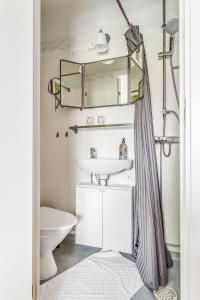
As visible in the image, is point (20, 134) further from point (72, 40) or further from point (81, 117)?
point (72, 40)

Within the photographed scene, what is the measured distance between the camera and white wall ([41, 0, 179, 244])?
2324 mm

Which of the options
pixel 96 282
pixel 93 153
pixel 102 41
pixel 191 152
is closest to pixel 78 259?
pixel 96 282

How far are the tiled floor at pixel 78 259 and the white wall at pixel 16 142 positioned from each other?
100 cm

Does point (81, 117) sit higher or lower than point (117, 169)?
higher

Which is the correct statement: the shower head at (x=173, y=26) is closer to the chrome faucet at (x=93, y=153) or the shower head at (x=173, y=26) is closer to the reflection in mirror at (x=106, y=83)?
the reflection in mirror at (x=106, y=83)

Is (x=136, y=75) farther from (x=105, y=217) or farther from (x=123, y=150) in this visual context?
(x=105, y=217)

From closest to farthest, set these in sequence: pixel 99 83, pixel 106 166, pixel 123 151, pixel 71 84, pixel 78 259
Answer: pixel 78 259 → pixel 106 166 → pixel 123 151 → pixel 99 83 → pixel 71 84

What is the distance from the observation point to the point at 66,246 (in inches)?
102

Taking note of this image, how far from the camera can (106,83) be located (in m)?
2.69

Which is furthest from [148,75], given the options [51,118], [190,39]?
[190,39]

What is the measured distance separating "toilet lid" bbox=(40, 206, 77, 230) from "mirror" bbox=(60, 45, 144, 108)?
1.26 meters

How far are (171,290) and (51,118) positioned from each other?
2.18 metres

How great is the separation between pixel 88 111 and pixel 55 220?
4.22 ft

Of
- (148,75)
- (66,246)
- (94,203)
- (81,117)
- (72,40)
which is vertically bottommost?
(66,246)
